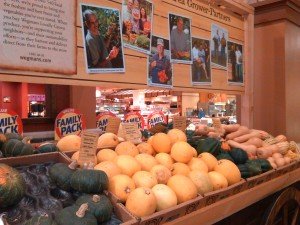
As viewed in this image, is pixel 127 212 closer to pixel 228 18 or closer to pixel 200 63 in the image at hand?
pixel 200 63

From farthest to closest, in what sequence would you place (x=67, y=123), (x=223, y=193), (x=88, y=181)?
(x=67, y=123) → (x=223, y=193) → (x=88, y=181)

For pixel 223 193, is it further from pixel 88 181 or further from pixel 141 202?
pixel 88 181

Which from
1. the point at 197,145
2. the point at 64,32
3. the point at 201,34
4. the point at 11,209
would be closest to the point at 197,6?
the point at 201,34

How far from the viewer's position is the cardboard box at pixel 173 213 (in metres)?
1.18

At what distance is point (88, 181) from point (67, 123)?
294 cm

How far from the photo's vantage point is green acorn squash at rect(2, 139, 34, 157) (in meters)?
1.49

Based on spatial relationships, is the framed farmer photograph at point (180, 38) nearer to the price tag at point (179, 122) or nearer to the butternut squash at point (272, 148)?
the price tag at point (179, 122)

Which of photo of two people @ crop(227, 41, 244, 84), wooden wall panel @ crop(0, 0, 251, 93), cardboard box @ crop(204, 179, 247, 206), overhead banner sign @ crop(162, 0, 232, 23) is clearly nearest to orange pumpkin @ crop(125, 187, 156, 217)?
cardboard box @ crop(204, 179, 247, 206)

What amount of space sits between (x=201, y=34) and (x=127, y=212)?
1793 mm

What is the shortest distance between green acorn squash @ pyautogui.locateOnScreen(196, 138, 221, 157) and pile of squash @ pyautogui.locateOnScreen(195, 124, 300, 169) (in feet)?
0.58

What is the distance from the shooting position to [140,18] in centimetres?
204

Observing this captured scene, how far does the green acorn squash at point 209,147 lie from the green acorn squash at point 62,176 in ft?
3.35

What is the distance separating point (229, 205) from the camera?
1.61m

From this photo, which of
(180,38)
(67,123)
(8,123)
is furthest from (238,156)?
(8,123)
